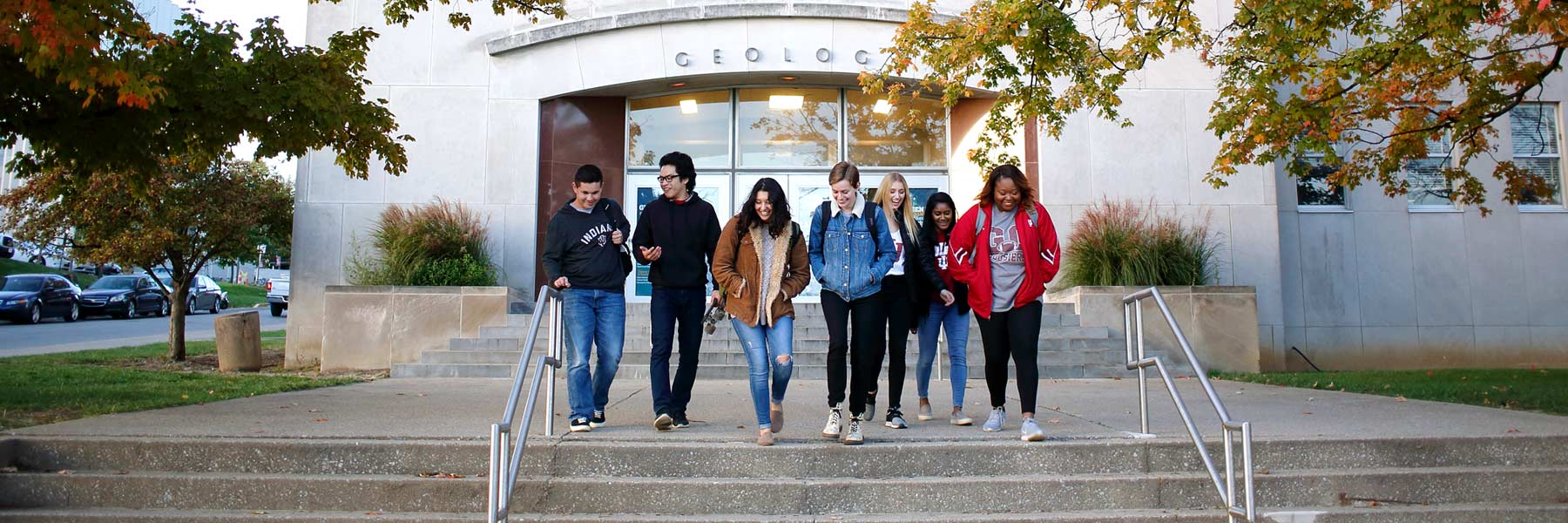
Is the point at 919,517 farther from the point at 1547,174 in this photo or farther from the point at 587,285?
the point at 1547,174

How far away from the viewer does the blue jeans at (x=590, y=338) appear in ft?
20.9

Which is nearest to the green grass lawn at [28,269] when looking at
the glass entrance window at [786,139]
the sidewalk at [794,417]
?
the glass entrance window at [786,139]

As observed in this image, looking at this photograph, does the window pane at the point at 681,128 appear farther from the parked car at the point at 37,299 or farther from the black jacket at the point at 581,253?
the parked car at the point at 37,299

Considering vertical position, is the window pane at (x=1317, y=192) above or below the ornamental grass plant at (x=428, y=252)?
above

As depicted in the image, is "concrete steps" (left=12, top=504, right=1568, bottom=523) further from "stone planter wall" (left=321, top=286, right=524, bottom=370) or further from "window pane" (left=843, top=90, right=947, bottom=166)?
"window pane" (left=843, top=90, right=947, bottom=166)

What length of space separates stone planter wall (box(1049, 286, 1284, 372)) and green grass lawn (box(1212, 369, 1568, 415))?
35cm

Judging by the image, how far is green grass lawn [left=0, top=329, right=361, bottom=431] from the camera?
744cm

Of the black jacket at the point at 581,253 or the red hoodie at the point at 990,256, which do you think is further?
the black jacket at the point at 581,253

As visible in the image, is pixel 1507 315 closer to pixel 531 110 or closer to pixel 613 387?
pixel 613 387

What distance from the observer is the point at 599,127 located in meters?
15.8

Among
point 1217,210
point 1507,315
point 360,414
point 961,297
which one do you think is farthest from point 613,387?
point 1507,315

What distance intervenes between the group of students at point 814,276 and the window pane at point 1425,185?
12.3m

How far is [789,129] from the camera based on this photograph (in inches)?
648

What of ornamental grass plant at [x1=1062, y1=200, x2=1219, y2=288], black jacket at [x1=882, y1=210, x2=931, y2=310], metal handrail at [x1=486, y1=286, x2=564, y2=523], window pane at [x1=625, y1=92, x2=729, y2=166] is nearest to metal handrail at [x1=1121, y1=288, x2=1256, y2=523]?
black jacket at [x1=882, y1=210, x2=931, y2=310]
